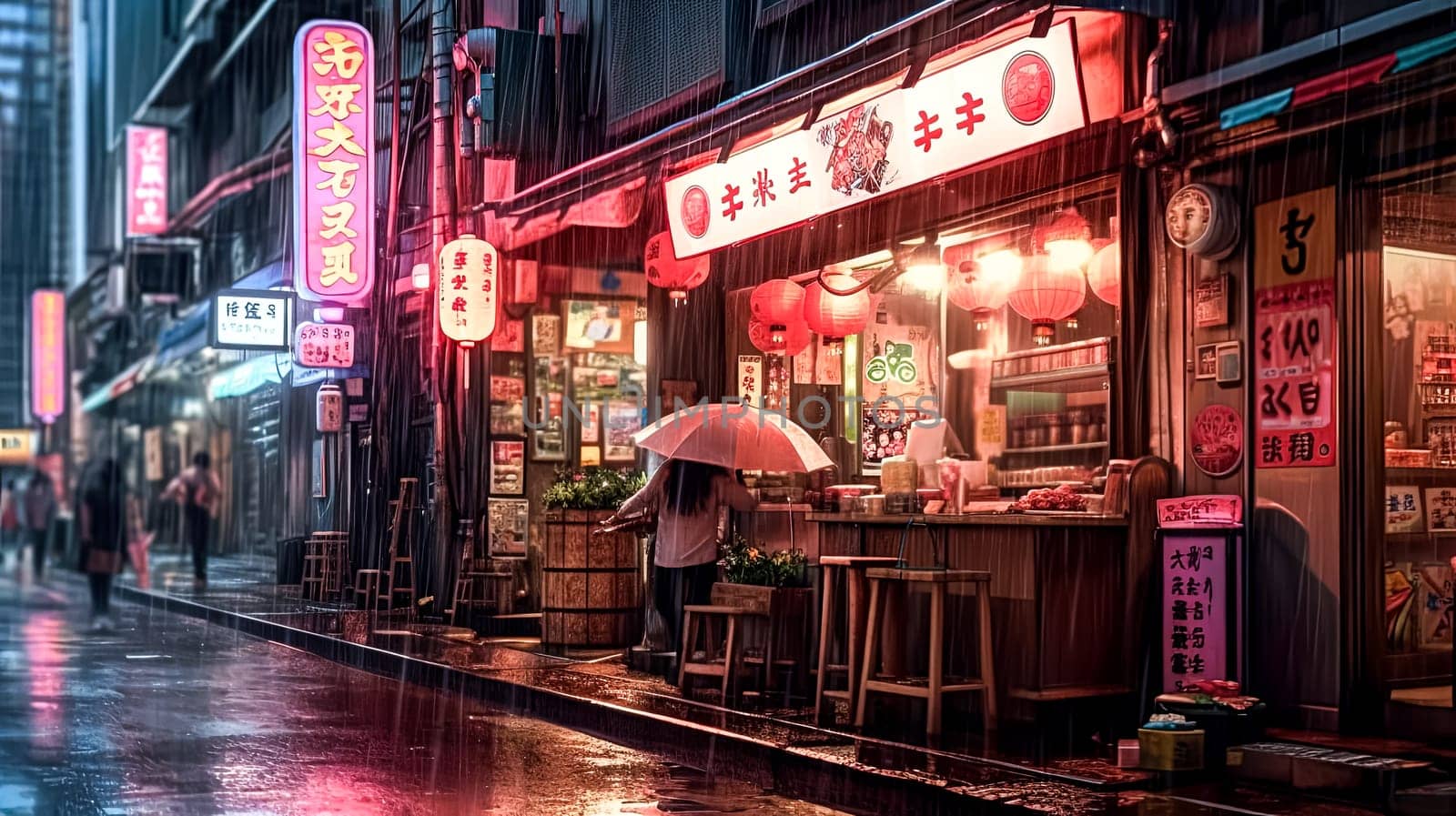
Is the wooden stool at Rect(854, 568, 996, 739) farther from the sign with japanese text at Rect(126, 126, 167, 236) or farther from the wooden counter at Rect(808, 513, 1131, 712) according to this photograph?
the sign with japanese text at Rect(126, 126, 167, 236)

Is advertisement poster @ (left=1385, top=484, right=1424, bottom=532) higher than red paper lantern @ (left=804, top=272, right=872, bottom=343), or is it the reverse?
red paper lantern @ (left=804, top=272, right=872, bottom=343)

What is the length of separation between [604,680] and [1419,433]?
6.36m

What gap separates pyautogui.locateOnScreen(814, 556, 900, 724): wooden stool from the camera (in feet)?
33.6

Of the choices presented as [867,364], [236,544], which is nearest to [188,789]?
[867,364]

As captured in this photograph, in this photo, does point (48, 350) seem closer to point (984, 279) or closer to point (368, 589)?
point (368, 589)

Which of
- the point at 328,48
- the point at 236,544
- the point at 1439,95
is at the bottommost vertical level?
the point at 236,544

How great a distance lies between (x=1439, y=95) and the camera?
27.8 feet

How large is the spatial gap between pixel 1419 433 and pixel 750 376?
724 centimetres

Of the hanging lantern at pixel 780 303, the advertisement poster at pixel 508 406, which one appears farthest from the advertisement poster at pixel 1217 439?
the advertisement poster at pixel 508 406

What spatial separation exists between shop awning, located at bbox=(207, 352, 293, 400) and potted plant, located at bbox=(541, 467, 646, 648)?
47.5 feet

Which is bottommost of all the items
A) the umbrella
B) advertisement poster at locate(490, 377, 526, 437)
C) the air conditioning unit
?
the umbrella

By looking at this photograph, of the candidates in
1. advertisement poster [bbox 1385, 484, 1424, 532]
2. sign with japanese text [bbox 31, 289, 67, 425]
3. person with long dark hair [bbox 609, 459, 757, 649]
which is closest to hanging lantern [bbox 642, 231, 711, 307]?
person with long dark hair [bbox 609, 459, 757, 649]

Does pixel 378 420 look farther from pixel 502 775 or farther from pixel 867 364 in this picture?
pixel 502 775

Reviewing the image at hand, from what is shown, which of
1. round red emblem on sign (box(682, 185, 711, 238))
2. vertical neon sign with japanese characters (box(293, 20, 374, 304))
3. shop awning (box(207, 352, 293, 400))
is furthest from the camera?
shop awning (box(207, 352, 293, 400))
